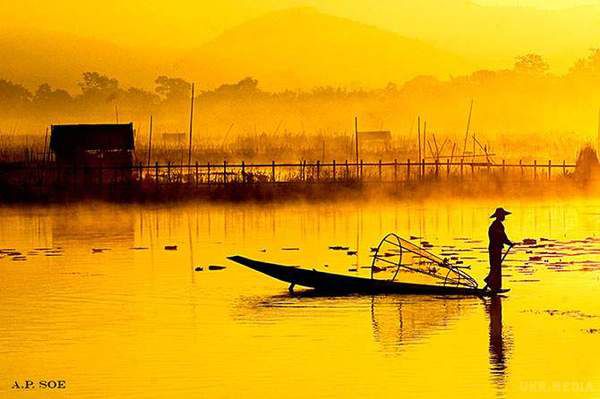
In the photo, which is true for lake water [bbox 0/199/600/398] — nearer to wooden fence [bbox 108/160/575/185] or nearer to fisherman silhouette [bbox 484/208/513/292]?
fisherman silhouette [bbox 484/208/513/292]

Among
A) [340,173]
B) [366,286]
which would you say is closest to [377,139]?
[340,173]

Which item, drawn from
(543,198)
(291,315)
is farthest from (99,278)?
(543,198)

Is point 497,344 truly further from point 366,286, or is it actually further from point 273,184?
point 273,184

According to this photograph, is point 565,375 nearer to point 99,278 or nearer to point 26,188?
point 99,278

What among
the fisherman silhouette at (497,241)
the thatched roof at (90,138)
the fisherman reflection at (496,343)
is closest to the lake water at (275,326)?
the fisherman reflection at (496,343)

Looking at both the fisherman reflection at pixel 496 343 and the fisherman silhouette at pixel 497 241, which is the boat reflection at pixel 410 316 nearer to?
the fisherman reflection at pixel 496 343

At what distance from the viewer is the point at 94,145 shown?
7150cm

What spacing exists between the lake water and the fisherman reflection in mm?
27

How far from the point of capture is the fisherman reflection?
17.6 m

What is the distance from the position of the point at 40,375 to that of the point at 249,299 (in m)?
7.60

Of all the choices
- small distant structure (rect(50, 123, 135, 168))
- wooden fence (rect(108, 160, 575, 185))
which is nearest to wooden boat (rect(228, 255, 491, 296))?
wooden fence (rect(108, 160, 575, 185))

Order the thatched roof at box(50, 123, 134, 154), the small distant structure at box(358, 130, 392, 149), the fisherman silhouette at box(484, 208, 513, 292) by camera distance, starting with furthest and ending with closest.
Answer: the small distant structure at box(358, 130, 392, 149)
the thatched roof at box(50, 123, 134, 154)
the fisherman silhouette at box(484, 208, 513, 292)

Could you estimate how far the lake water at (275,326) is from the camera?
17281 millimetres

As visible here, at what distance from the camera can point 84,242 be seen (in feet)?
129
